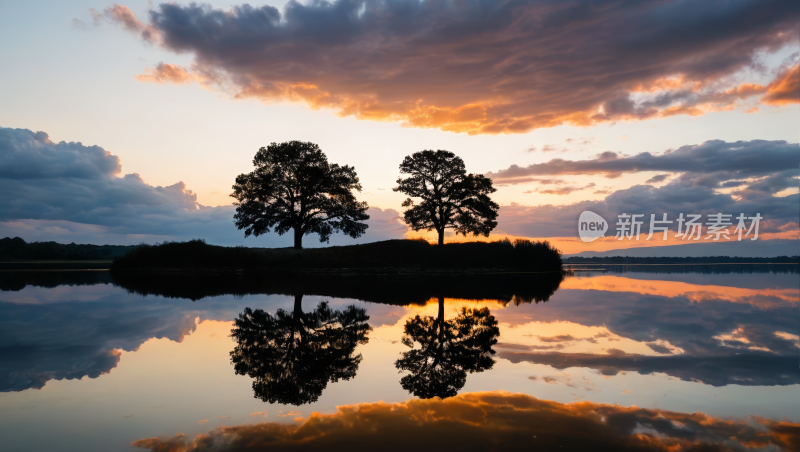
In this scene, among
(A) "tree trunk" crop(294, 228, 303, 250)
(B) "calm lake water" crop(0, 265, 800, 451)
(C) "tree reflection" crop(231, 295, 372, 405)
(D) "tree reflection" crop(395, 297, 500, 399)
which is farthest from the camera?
(A) "tree trunk" crop(294, 228, 303, 250)

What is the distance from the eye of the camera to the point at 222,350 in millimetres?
9680

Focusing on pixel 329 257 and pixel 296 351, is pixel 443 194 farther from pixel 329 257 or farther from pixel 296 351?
pixel 296 351

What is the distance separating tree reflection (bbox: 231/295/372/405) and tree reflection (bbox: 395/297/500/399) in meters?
1.18

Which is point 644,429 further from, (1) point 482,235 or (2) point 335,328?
(1) point 482,235

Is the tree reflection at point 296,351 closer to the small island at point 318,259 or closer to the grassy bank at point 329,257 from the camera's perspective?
the small island at point 318,259

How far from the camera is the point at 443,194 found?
5541 cm

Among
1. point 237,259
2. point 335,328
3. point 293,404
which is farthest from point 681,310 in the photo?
point 237,259

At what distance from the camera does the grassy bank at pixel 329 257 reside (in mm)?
42812

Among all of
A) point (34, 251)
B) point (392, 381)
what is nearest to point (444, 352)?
point (392, 381)

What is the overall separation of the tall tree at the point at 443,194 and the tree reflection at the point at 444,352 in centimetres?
4091

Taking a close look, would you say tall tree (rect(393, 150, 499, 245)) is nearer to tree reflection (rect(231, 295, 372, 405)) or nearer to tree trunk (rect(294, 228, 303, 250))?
tree trunk (rect(294, 228, 303, 250))

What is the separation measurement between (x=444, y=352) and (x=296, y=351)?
3263mm

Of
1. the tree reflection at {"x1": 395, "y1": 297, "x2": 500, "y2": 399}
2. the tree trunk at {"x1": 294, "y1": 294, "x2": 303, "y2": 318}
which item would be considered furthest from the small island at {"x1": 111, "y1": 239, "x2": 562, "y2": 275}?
the tree reflection at {"x1": 395, "y1": 297, "x2": 500, "y2": 399}

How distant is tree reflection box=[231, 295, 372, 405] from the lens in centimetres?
688
